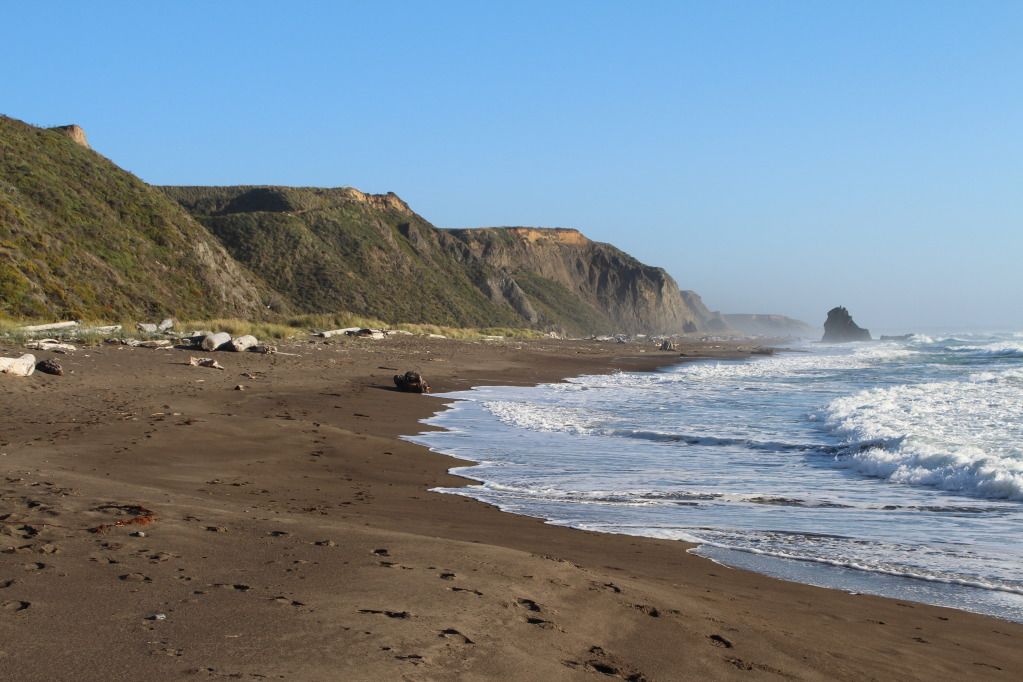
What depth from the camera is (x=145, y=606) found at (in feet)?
13.4

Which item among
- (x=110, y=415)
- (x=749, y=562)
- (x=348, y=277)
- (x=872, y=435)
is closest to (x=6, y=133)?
(x=348, y=277)

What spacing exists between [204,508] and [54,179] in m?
38.6

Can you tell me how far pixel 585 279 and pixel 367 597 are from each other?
14055cm

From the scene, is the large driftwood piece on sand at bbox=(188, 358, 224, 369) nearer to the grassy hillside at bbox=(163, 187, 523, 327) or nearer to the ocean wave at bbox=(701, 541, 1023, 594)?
the ocean wave at bbox=(701, 541, 1023, 594)

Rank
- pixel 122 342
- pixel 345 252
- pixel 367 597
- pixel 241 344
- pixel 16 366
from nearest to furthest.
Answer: pixel 367 597 → pixel 16 366 → pixel 122 342 → pixel 241 344 → pixel 345 252

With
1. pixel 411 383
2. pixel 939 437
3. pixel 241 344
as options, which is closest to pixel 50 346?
pixel 241 344

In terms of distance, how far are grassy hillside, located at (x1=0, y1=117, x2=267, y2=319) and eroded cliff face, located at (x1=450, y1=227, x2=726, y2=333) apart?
74851 millimetres

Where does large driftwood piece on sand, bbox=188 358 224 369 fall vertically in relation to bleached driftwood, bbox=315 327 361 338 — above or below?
below

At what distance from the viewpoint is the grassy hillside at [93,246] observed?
102 ft

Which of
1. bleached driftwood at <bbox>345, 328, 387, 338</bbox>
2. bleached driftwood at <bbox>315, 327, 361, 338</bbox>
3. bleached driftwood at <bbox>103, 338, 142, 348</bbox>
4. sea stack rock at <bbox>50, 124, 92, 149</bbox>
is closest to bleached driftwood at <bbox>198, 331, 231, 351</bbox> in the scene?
bleached driftwood at <bbox>103, 338, 142, 348</bbox>

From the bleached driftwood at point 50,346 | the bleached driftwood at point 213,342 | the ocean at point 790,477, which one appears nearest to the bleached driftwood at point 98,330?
the bleached driftwood at point 213,342

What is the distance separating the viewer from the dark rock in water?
108688 mm

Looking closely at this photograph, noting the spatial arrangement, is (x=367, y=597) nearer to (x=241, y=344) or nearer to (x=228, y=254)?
(x=241, y=344)

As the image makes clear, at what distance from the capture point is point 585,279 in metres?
144
